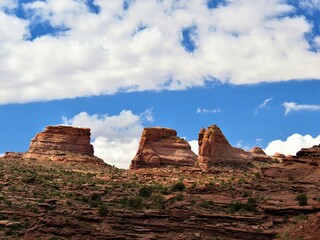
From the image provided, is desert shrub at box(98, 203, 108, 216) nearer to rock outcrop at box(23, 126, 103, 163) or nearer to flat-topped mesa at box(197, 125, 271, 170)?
flat-topped mesa at box(197, 125, 271, 170)

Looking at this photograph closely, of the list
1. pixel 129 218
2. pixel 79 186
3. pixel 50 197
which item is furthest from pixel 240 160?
pixel 129 218

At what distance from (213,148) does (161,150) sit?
838cm

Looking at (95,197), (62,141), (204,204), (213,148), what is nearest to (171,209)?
(204,204)

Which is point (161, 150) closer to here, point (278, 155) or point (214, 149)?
point (214, 149)

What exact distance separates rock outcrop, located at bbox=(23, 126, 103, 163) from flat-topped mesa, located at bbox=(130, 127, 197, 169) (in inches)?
310

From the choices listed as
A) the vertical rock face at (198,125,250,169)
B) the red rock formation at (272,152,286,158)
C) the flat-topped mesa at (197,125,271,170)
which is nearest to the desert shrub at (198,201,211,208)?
the flat-topped mesa at (197,125,271,170)

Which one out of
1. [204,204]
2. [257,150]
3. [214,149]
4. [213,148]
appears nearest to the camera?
[204,204]

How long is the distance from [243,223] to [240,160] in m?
53.6

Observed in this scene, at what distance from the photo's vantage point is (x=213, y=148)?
3157 inches

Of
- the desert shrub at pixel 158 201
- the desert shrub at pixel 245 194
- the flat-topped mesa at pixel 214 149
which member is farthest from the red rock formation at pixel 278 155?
the desert shrub at pixel 158 201

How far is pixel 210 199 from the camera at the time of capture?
3641 cm

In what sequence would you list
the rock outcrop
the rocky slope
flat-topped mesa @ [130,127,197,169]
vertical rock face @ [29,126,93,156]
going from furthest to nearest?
vertical rock face @ [29,126,93,156]
the rock outcrop
flat-topped mesa @ [130,127,197,169]
the rocky slope

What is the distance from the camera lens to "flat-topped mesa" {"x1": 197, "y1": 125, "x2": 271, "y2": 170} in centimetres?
7893

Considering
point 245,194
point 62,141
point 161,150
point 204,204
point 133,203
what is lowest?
point 204,204
